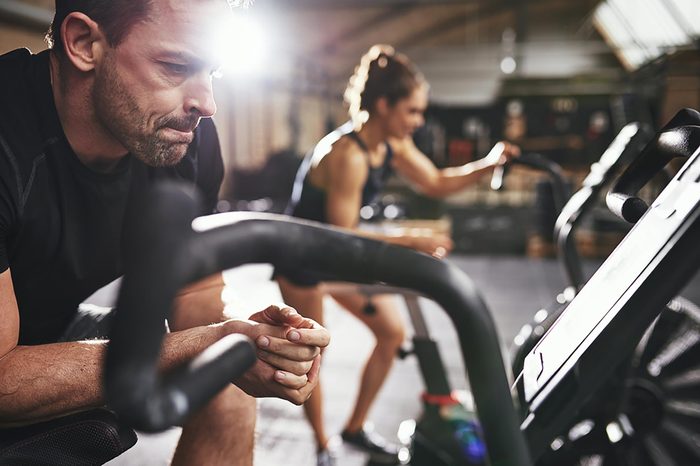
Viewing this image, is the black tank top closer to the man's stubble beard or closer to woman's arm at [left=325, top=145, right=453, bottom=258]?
woman's arm at [left=325, top=145, right=453, bottom=258]

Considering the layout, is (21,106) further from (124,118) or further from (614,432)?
(614,432)

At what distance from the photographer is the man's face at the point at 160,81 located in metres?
1.01

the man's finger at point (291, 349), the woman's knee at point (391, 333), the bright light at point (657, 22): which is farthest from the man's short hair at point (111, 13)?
→ the bright light at point (657, 22)

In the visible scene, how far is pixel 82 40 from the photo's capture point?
1059 mm

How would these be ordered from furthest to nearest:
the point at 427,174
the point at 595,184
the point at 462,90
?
1. the point at 462,90
2. the point at 427,174
3. the point at 595,184

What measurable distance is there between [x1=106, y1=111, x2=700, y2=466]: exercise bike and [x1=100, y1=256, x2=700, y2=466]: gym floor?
0.41 meters

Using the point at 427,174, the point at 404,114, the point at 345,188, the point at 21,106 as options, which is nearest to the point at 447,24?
the point at 427,174

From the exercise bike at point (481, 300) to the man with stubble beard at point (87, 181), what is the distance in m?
0.35

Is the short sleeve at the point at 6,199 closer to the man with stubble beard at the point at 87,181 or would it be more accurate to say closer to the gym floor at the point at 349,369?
the man with stubble beard at the point at 87,181

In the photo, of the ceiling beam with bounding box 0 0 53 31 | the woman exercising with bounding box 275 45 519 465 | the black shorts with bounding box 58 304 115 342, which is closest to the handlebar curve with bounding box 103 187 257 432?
the black shorts with bounding box 58 304 115 342

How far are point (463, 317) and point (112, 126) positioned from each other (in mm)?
818

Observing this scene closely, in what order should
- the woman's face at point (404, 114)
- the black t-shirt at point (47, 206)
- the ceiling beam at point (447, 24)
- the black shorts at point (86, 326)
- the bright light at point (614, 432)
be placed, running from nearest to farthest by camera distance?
1. the black t-shirt at point (47, 206)
2. the black shorts at point (86, 326)
3. the bright light at point (614, 432)
4. the woman's face at point (404, 114)
5. the ceiling beam at point (447, 24)

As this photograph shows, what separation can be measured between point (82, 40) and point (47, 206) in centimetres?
31

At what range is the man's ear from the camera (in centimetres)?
104
